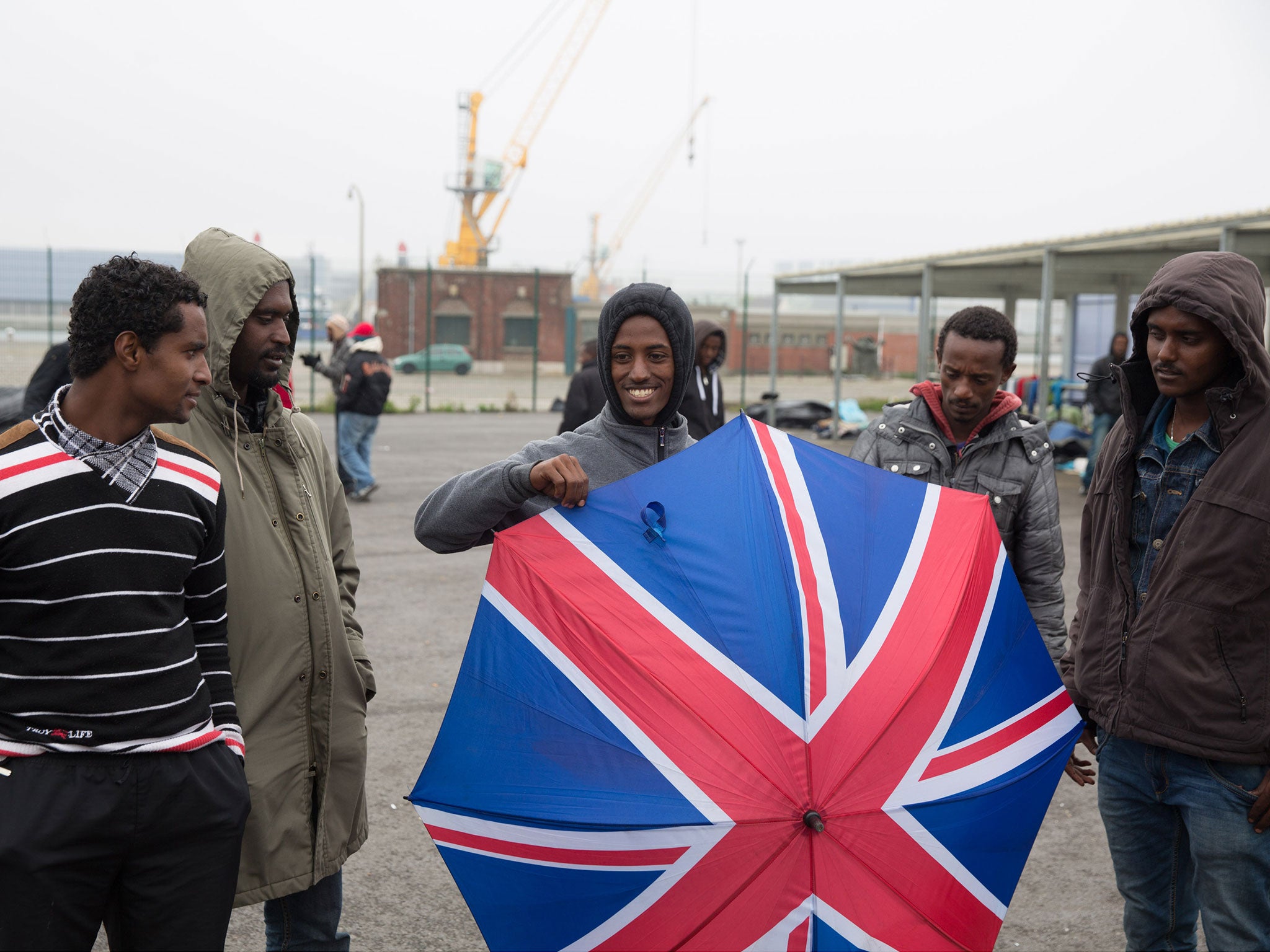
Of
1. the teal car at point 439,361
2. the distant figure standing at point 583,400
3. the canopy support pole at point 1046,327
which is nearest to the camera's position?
the distant figure standing at point 583,400

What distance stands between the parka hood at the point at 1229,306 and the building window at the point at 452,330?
39498 mm

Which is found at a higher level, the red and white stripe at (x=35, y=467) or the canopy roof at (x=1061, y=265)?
the canopy roof at (x=1061, y=265)

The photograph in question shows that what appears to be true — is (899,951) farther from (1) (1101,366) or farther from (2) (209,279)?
(1) (1101,366)

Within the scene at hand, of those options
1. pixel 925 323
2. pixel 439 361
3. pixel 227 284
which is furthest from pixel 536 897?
pixel 439 361

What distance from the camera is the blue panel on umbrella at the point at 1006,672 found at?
2.05 meters

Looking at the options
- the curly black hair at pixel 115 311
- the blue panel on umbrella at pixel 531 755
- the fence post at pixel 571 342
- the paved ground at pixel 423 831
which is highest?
the fence post at pixel 571 342

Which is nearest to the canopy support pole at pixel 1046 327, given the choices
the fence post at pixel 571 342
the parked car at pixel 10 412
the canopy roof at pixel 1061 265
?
the canopy roof at pixel 1061 265

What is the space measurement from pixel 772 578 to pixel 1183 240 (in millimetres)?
12239

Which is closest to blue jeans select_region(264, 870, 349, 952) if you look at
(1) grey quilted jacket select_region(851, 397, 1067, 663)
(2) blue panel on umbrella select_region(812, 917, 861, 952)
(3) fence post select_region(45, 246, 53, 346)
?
(2) blue panel on umbrella select_region(812, 917, 861, 952)

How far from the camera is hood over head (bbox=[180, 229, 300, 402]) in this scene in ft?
7.85

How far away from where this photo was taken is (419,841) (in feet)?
13.6

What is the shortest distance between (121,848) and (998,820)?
5.24 ft

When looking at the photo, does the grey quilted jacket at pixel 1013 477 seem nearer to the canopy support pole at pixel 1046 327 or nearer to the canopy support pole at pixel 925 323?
the canopy support pole at pixel 1046 327

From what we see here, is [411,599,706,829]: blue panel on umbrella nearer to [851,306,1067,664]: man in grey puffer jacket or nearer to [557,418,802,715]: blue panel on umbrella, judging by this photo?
[557,418,802,715]: blue panel on umbrella
